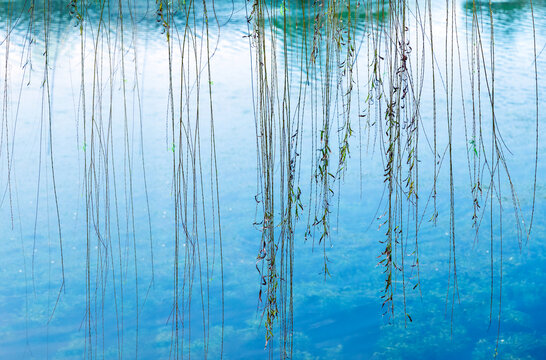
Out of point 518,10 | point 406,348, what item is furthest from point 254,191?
point 518,10

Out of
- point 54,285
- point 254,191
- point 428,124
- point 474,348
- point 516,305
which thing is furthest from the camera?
point 428,124

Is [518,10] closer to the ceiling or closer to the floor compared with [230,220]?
closer to the ceiling

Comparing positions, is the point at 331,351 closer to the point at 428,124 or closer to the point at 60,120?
the point at 428,124

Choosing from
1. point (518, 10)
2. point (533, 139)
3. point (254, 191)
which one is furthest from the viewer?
point (518, 10)

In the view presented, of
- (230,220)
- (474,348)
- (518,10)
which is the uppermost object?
(518,10)

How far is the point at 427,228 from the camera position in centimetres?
377

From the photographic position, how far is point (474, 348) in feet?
9.29

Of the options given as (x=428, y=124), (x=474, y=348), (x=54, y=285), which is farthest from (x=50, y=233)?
(x=428, y=124)

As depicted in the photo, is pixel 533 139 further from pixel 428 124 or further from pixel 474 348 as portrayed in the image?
pixel 474 348

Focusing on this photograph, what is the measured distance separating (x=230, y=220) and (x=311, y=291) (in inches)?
31.8

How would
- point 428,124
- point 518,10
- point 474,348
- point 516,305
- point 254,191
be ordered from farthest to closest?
1. point 518,10
2. point 428,124
3. point 254,191
4. point 516,305
5. point 474,348

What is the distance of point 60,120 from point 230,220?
242 centimetres

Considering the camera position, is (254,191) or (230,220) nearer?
(230,220)

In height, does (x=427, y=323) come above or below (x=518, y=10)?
below
